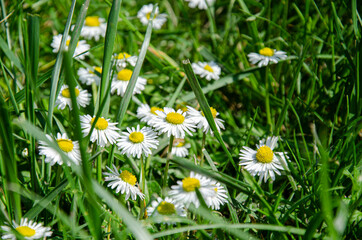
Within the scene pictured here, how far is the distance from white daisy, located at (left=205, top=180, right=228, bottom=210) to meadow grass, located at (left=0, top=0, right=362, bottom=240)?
0.04 m

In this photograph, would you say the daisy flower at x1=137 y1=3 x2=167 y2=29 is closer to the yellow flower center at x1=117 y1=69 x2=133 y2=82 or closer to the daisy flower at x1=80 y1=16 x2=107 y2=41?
the daisy flower at x1=80 y1=16 x2=107 y2=41

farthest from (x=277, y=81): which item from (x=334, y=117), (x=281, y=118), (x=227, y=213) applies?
(x=227, y=213)

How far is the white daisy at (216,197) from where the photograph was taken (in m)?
1.25

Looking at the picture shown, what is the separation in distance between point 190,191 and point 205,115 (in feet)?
0.91

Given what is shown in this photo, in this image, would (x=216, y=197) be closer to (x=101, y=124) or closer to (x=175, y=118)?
(x=175, y=118)

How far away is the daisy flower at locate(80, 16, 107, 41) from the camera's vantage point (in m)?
2.47

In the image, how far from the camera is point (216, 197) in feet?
4.30

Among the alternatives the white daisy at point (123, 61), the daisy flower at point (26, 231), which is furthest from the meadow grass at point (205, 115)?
the white daisy at point (123, 61)

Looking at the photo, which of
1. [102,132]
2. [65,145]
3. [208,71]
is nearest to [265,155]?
[102,132]

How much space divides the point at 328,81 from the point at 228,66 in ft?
1.98

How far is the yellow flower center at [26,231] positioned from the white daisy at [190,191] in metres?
0.45

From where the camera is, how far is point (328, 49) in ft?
7.34

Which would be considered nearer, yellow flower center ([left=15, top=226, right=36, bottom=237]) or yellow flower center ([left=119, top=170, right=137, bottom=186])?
yellow flower center ([left=15, top=226, right=36, bottom=237])

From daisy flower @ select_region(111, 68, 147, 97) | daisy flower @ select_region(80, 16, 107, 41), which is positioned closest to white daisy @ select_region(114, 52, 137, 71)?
daisy flower @ select_region(111, 68, 147, 97)
